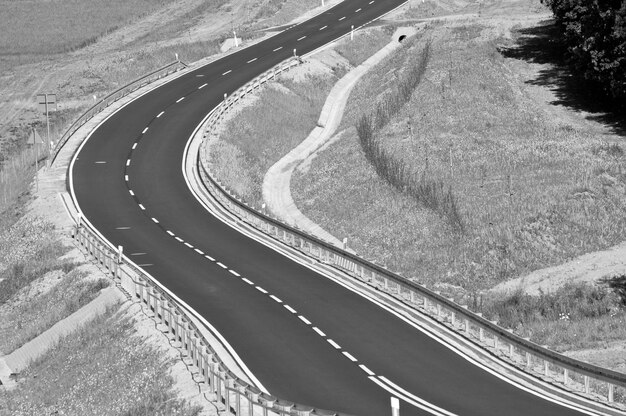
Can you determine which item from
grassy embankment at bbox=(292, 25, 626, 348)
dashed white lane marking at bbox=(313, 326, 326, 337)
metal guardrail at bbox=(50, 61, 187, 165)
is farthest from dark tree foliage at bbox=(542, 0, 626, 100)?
dashed white lane marking at bbox=(313, 326, 326, 337)

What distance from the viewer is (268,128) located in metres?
73.3

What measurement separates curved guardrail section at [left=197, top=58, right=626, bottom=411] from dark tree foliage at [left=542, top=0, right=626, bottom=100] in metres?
21.7

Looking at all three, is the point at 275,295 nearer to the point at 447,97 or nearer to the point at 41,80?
the point at 447,97

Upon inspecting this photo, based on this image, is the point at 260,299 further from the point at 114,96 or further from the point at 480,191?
the point at 114,96

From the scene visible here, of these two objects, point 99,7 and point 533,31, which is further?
point 99,7

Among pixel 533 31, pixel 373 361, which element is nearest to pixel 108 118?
pixel 533 31

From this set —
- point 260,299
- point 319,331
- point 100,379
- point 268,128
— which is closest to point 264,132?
point 268,128

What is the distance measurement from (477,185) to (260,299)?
68.2ft

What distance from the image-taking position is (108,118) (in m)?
74.6

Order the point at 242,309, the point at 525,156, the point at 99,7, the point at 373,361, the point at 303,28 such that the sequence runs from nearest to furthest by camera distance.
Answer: the point at 373,361 < the point at 242,309 < the point at 525,156 < the point at 303,28 < the point at 99,7

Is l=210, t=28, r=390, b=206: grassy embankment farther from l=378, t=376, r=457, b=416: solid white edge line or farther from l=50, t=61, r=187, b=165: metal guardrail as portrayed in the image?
l=378, t=376, r=457, b=416: solid white edge line

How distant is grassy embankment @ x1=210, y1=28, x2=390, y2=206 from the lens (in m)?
64.1

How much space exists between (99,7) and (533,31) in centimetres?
4862

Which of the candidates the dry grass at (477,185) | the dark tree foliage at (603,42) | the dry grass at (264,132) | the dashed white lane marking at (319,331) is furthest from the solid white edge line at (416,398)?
the dark tree foliage at (603,42)
